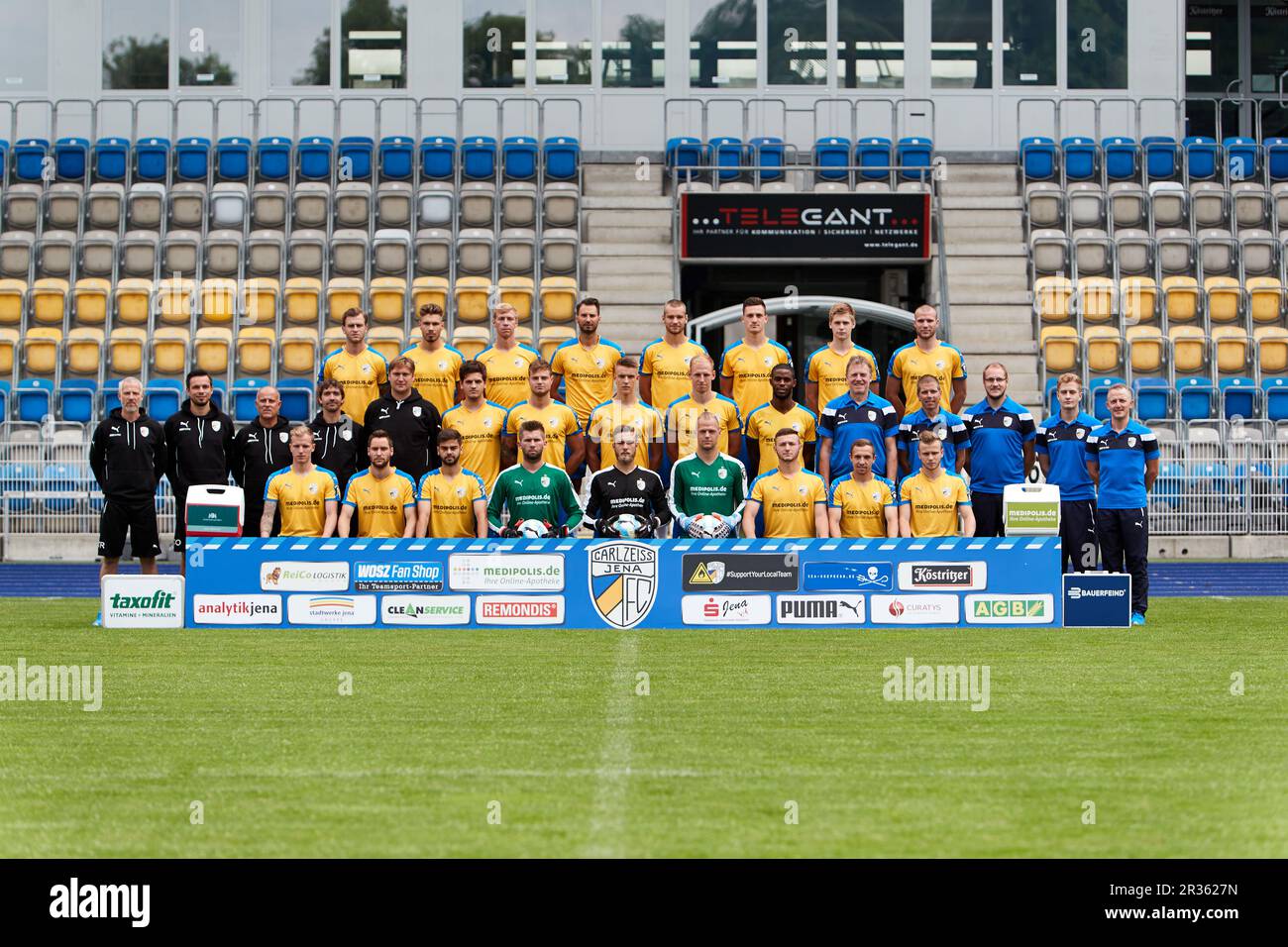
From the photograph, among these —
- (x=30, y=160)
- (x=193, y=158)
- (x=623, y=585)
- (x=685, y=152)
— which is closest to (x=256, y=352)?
(x=193, y=158)

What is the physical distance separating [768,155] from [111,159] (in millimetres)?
9904

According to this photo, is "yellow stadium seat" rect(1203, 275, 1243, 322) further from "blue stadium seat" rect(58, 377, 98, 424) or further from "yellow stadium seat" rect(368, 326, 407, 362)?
"blue stadium seat" rect(58, 377, 98, 424)

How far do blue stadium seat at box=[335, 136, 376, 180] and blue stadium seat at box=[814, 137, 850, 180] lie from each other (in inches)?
264

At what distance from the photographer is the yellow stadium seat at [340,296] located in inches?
965

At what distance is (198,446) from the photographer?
15.0 m

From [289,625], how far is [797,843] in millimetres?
8768

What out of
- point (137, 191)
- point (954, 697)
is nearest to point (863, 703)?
point (954, 697)

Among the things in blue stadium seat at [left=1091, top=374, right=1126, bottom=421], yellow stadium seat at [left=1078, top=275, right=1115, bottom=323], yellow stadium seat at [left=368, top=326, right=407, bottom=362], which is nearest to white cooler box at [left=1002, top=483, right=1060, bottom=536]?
blue stadium seat at [left=1091, top=374, right=1126, bottom=421]

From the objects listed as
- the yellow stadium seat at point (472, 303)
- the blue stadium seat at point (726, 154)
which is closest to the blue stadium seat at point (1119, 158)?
the blue stadium seat at point (726, 154)

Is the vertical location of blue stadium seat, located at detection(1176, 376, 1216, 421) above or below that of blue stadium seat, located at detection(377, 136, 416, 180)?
below

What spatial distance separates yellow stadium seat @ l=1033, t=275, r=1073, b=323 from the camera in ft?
81.0

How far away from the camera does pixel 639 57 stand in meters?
28.1

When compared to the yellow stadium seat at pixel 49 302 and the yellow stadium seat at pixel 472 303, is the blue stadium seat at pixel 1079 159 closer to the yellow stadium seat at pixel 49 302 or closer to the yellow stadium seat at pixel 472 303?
the yellow stadium seat at pixel 472 303
